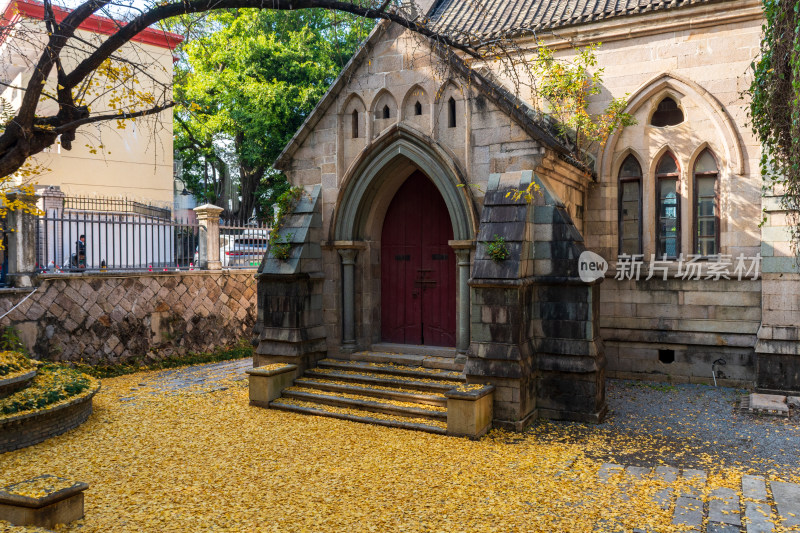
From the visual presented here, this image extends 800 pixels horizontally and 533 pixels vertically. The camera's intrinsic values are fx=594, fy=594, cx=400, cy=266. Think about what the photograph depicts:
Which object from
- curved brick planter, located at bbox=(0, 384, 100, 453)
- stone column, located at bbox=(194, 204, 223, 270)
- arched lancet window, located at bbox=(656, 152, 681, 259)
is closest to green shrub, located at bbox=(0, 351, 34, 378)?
curved brick planter, located at bbox=(0, 384, 100, 453)

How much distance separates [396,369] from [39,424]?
4.93 m

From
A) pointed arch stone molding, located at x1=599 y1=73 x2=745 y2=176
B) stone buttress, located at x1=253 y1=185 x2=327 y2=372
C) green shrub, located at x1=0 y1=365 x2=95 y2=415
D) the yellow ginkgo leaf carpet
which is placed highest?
pointed arch stone molding, located at x1=599 y1=73 x2=745 y2=176

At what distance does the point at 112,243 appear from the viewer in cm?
1234

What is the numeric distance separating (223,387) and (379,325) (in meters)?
3.06

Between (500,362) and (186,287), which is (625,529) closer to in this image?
(500,362)

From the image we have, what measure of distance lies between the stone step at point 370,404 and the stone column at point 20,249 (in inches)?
210

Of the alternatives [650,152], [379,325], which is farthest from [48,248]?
[650,152]

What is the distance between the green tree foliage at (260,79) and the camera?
23250 mm

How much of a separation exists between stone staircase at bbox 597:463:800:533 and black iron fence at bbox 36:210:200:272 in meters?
10.4

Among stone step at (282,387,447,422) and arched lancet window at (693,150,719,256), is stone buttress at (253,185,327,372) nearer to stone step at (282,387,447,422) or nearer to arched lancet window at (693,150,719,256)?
stone step at (282,387,447,422)

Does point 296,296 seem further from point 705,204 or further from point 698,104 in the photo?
point 698,104

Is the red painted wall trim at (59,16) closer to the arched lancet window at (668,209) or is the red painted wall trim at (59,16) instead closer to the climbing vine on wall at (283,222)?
the climbing vine on wall at (283,222)

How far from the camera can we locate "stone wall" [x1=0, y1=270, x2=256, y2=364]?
10.9 metres

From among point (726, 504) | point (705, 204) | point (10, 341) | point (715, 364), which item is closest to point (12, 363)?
point (10, 341)
